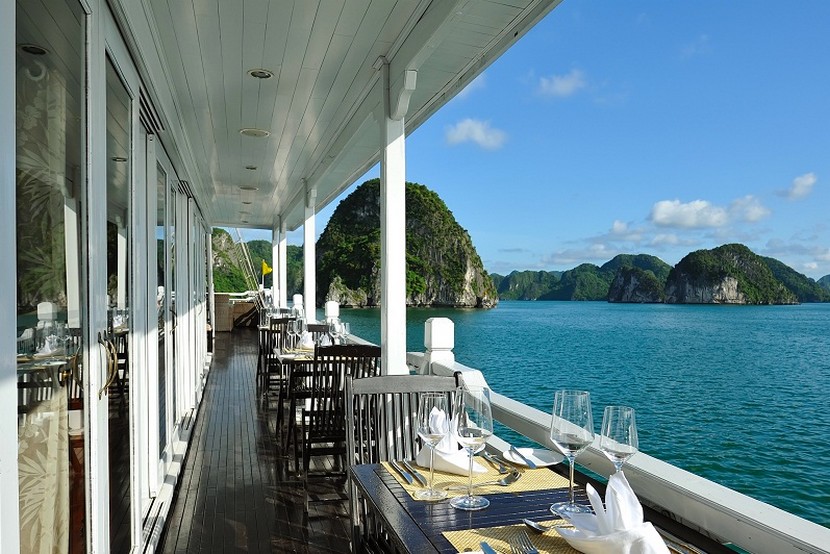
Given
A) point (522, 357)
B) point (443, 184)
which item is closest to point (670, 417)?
point (522, 357)

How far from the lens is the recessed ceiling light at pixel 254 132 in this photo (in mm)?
5340

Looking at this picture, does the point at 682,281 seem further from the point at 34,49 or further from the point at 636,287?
the point at 34,49

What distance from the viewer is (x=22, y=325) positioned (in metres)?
1.17

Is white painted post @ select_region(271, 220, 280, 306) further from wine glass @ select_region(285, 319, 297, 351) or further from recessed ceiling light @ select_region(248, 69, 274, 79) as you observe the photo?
recessed ceiling light @ select_region(248, 69, 274, 79)

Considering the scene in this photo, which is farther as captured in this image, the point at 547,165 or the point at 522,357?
the point at 547,165

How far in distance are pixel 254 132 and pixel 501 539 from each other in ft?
15.6

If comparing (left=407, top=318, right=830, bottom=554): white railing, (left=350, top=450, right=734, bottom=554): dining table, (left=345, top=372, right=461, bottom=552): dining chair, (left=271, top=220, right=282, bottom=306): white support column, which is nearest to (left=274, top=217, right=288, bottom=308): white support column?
(left=271, top=220, right=282, bottom=306): white support column

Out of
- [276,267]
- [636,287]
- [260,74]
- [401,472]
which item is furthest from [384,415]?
[636,287]

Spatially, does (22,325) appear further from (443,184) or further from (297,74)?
(443,184)

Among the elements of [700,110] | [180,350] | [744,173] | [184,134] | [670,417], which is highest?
[700,110]

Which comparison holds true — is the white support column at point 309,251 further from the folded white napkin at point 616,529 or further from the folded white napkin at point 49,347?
the folded white napkin at point 616,529

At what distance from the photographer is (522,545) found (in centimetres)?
123

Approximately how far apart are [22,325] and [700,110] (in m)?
54.8

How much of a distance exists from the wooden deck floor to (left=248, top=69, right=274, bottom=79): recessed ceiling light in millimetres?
2540
